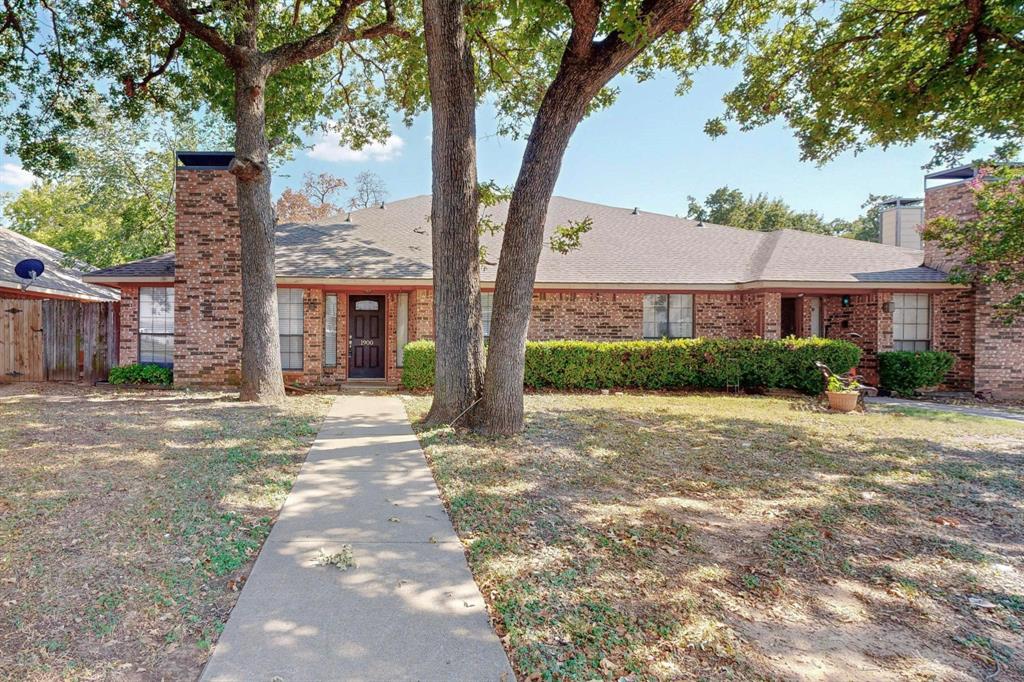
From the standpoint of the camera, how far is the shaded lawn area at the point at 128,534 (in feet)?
8.06

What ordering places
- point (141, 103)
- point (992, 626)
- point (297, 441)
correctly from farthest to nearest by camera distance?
point (141, 103) < point (297, 441) < point (992, 626)

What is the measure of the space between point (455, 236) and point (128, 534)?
502 cm

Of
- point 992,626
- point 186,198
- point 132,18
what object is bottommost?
point 992,626

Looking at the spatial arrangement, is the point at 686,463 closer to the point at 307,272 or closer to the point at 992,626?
the point at 992,626

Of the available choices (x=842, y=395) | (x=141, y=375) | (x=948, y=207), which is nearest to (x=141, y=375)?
(x=141, y=375)

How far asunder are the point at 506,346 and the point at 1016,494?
18.9ft

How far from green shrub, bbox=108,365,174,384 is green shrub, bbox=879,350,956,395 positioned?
1765 centimetres

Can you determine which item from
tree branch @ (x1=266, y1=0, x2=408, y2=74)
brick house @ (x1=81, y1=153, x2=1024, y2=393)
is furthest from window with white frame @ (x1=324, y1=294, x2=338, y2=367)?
tree branch @ (x1=266, y1=0, x2=408, y2=74)

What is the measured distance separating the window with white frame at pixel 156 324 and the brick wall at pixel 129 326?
9 centimetres

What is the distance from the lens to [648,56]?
405 inches

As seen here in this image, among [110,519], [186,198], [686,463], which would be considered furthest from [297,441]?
[186,198]

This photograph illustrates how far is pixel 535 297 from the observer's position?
13352mm

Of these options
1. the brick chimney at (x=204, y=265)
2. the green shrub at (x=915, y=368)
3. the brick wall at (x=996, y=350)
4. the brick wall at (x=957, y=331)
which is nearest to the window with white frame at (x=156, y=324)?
the brick chimney at (x=204, y=265)

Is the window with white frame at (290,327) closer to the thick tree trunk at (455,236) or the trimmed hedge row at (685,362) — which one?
the trimmed hedge row at (685,362)
